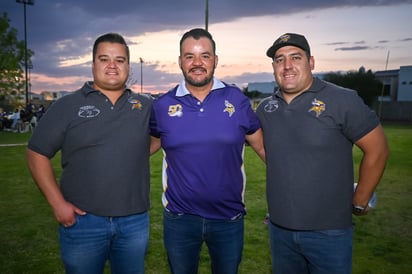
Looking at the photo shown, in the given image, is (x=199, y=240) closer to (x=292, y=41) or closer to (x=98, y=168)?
(x=98, y=168)

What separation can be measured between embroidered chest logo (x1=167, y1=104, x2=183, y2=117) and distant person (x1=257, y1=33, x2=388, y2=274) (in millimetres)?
888


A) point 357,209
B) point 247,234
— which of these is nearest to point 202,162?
point 357,209

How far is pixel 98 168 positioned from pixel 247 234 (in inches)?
152

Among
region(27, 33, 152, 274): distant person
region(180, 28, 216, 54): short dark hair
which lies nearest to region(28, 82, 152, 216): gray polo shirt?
region(27, 33, 152, 274): distant person

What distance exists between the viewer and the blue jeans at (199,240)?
3.31m

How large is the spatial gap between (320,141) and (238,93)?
0.99 meters

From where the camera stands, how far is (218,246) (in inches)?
131

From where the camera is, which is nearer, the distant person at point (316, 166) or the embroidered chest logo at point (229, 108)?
the distant person at point (316, 166)

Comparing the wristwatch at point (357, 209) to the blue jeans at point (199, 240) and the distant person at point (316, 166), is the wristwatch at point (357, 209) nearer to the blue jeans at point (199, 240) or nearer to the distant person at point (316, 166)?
the distant person at point (316, 166)

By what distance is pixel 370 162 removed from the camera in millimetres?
3092

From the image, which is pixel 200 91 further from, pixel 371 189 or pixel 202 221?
pixel 371 189

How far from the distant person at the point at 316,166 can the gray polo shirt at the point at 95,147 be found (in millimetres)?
1293

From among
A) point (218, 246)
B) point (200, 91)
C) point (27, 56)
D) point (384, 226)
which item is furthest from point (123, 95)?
point (27, 56)

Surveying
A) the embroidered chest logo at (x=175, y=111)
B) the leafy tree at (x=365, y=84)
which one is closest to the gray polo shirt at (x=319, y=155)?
the embroidered chest logo at (x=175, y=111)
